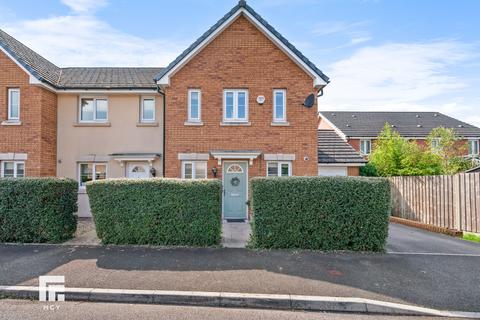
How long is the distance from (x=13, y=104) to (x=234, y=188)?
9.53m

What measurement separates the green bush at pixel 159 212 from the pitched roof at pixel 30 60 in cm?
720

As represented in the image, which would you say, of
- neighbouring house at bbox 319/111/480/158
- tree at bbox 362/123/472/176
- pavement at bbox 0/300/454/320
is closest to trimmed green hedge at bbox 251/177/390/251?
pavement at bbox 0/300/454/320

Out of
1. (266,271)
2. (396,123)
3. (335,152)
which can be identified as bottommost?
(266,271)

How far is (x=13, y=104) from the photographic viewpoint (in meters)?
12.3

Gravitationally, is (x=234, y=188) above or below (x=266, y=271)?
above

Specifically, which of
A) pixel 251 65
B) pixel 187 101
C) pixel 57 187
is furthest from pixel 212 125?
pixel 57 187

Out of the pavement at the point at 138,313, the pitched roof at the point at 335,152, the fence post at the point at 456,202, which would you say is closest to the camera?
the pavement at the point at 138,313

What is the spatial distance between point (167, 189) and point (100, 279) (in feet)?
9.28

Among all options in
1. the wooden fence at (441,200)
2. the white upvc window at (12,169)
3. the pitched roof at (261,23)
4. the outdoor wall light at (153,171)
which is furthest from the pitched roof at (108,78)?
the wooden fence at (441,200)

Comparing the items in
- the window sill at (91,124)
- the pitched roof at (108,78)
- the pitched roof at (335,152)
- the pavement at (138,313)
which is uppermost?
the pitched roof at (108,78)

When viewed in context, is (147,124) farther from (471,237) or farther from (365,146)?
(365,146)

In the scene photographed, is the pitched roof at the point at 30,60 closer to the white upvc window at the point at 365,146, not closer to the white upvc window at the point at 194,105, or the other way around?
the white upvc window at the point at 194,105

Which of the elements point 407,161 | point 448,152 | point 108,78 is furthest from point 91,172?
point 448,152

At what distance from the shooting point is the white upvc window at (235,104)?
12.1 m
